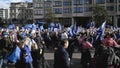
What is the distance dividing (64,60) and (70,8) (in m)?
97.8

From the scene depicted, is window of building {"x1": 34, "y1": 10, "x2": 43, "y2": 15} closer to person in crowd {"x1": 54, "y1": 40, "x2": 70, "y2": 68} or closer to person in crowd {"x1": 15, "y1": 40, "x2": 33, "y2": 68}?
person in crowd {"x1": 15, "y1": 40, "x2": 33, "y2": 68}

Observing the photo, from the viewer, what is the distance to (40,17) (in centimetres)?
11688

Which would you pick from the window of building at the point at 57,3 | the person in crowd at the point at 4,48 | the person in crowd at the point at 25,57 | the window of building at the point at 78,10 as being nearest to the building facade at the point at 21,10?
the window of building at the point at 57,3

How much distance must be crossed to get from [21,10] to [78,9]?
76566 mm

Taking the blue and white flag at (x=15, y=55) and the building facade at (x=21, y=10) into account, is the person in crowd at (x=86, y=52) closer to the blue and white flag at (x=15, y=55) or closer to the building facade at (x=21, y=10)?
the blue and white flag at (x=15, y=55)

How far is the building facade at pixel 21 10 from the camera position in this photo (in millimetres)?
169875

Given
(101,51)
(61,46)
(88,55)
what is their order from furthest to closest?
(88,55) < (101,51) < (61,46)

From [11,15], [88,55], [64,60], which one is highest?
[64,60]

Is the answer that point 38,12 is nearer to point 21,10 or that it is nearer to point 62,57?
point 21,10

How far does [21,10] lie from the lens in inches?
7077

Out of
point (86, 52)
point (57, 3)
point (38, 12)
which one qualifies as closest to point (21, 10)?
point (38, 12)

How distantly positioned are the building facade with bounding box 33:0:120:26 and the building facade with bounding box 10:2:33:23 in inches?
2130

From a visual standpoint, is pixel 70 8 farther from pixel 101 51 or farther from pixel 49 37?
pixel 101 51

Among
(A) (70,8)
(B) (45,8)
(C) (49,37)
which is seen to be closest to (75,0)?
(A) (70,8)
